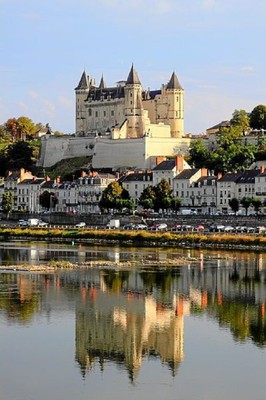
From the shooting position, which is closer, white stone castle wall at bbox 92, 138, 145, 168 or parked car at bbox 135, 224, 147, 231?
parked car at bbox 135, 224, 147, 231

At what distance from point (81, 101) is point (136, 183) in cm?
2350

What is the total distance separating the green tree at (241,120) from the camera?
88750 mm

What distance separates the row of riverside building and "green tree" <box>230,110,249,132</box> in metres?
13.1

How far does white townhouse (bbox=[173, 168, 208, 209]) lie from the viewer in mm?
70938

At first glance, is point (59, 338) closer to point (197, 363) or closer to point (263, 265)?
point (197, 363)

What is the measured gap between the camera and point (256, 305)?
30.1 meters

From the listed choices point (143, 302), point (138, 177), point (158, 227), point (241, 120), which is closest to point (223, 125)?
point (241, 120)

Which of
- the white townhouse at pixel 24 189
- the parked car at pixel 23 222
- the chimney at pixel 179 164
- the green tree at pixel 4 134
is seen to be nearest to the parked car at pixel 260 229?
the chimney at pixel 179 164

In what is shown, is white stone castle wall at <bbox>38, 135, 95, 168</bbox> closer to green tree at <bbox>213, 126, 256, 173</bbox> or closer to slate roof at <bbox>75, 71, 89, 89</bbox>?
slate roof at <bbox>75, 71, 89, 89</bbox>

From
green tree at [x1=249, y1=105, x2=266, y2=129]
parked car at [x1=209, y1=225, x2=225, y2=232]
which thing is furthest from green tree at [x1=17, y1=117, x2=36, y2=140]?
parked car at [x1=209, y1=225, x2=225, y2=232]

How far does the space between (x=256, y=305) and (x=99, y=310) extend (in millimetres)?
5192

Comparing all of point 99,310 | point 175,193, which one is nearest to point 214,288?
point 99,310

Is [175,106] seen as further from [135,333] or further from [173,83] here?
[135,333]

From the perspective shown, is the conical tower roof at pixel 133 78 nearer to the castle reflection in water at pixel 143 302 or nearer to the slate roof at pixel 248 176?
the slate roof at pixel 248 176
